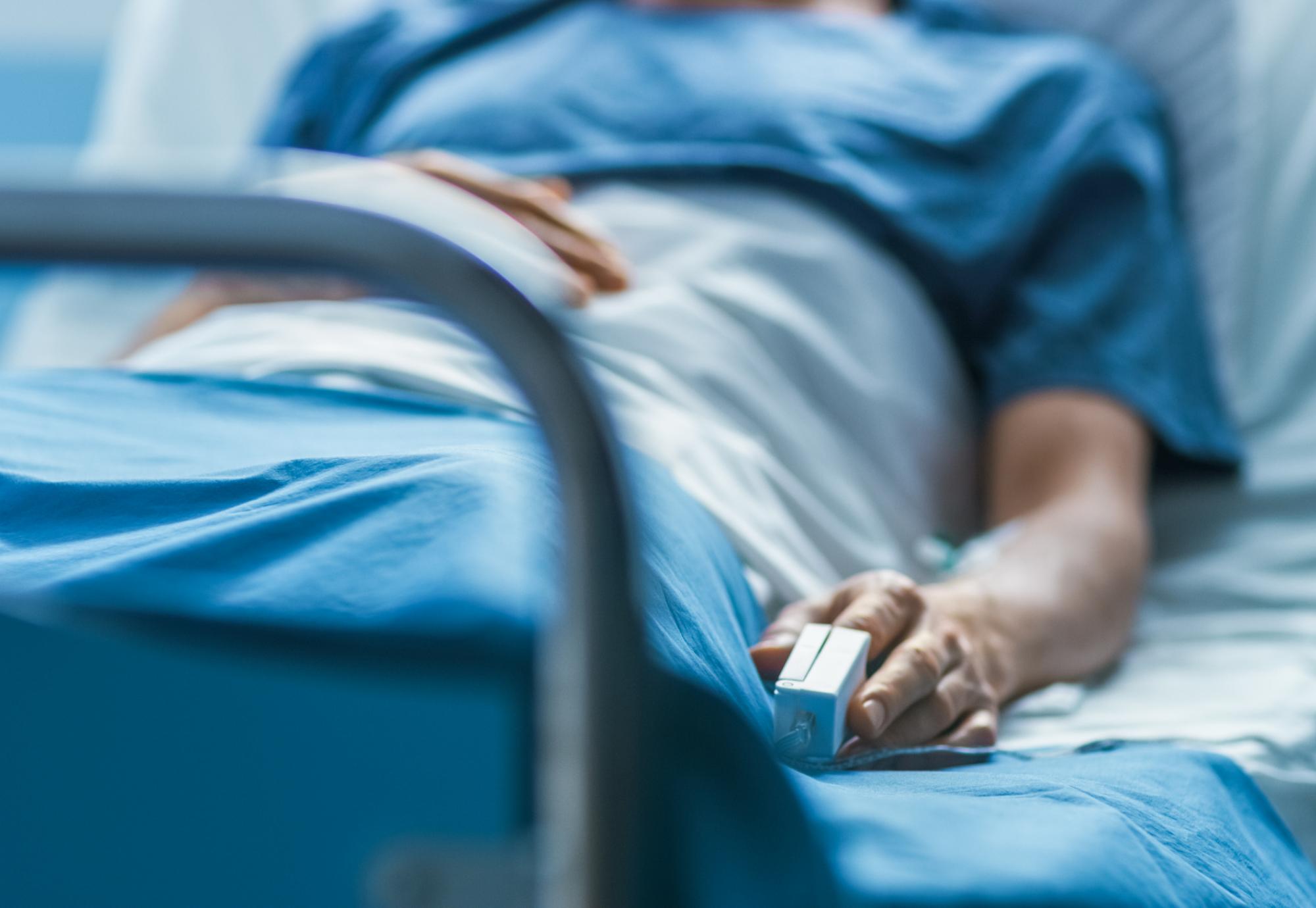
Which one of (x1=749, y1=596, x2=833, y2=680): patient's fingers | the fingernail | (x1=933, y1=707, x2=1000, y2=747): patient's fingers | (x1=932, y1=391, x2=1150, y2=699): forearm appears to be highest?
(x1=932, y1=391, x2=1150, y2=699): forearm

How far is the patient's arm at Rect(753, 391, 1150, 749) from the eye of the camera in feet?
1.86

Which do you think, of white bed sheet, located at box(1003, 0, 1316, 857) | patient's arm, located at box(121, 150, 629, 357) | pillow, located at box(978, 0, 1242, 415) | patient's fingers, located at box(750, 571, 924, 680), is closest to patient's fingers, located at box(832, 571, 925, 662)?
patient's fingers, located at box(750, 571, 924, 680)

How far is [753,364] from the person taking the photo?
0.84m

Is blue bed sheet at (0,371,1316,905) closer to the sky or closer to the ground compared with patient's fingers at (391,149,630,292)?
closer to the ground

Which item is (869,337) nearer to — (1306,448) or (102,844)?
(1306,448)

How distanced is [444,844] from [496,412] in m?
0.36

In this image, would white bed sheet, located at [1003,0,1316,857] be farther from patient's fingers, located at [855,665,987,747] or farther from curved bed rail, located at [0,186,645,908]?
curved bed rail, located at [0,186,645,908]

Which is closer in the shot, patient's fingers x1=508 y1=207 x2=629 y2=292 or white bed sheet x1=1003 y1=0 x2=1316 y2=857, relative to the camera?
white bed sheet x1=1003 y1=0 x2=1316 y2=857

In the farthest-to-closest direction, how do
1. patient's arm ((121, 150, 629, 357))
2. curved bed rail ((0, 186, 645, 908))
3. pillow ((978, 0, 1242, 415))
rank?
pillow ((978, 0, 1242, 415)) < patient's arm ((121, 150, 629, 357)) < curved bed rail ((0, 186, 645, 908))

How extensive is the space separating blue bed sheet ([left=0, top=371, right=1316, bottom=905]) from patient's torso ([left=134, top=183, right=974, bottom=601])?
0.11 metres

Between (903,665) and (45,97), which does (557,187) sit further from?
(45,97)

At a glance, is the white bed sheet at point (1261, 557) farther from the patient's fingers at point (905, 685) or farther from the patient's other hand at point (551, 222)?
the patient's other hand at point (551, 222)

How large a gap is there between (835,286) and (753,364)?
11 cm

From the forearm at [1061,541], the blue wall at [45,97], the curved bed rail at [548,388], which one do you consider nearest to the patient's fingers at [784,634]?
the forearm at [1061,541]
